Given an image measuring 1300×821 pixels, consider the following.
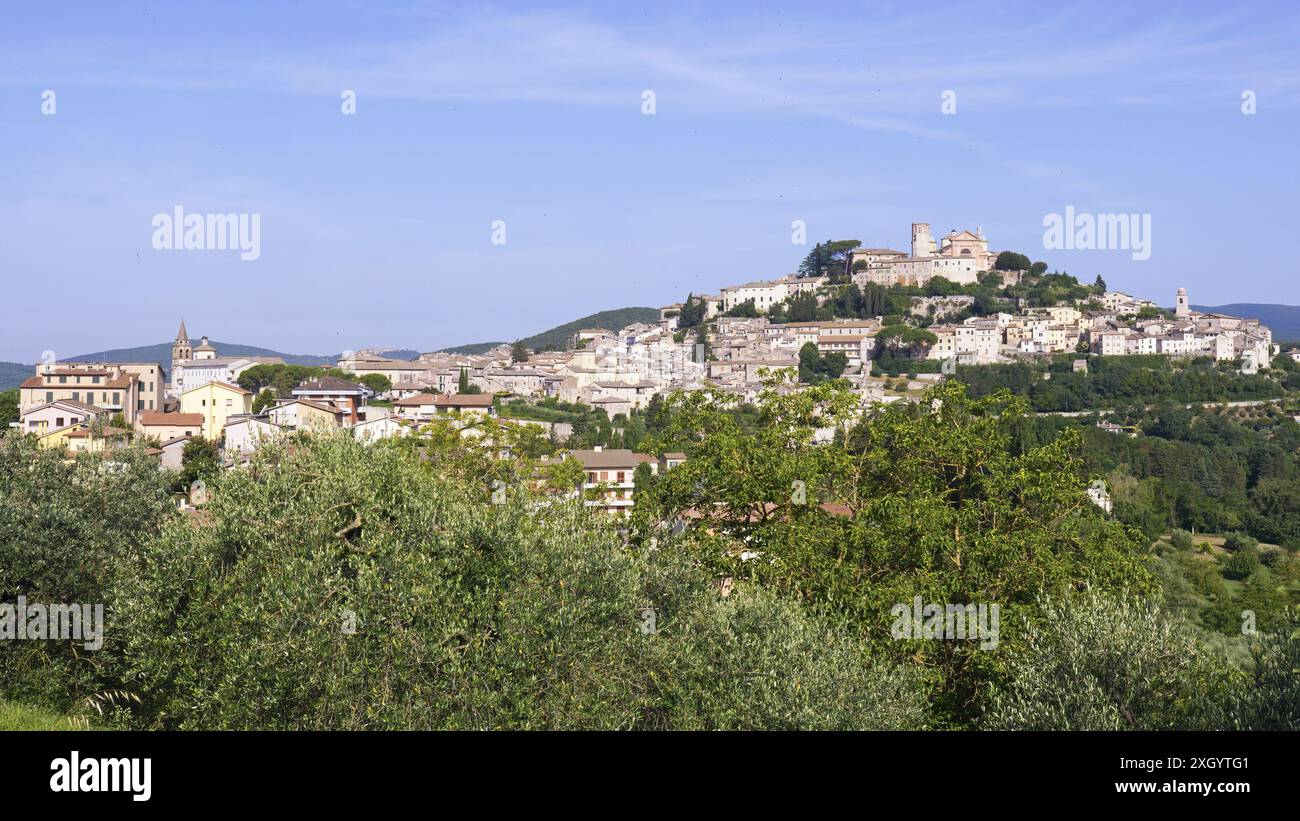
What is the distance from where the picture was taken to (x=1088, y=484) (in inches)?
779

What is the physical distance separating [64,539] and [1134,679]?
43.9 ft

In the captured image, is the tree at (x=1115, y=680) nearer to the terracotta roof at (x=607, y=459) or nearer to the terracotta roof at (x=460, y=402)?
the terracotta roof at (x=607, y=459)

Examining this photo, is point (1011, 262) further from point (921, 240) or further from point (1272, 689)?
point (1272, 689)

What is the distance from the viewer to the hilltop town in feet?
221

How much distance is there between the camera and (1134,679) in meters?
12.3

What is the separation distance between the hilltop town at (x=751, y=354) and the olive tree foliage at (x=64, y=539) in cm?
3836

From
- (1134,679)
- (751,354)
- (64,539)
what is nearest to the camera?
(1134,679)

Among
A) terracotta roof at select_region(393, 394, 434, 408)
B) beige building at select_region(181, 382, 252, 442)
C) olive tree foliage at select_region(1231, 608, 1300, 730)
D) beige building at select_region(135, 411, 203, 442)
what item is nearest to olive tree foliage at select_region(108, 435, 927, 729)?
olive tree foliage at select_region(1231, 608, 1300, 730)

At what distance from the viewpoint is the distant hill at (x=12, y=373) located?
132m

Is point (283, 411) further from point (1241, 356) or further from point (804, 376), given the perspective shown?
point (1241, 356)

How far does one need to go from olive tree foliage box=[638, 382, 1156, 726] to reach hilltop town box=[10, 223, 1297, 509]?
33977 mm

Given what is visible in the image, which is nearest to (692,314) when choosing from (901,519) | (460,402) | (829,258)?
(829,258)

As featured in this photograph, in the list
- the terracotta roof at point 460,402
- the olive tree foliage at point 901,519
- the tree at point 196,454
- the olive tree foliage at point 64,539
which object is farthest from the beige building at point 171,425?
the olive tree foliage at point 901,519
